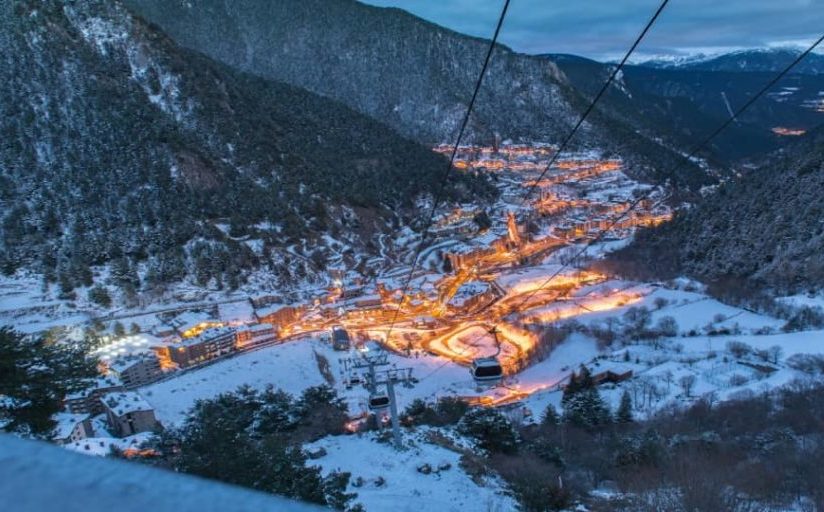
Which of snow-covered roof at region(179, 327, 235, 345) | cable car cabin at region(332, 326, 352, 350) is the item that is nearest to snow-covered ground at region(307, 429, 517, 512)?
cable car cabin at region(332, 326, 352, 350)

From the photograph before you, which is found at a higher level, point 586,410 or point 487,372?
point 487,372

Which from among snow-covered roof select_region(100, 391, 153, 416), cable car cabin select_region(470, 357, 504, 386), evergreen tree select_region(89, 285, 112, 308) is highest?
cable car cabin select_region(470, 357, 504, 386)

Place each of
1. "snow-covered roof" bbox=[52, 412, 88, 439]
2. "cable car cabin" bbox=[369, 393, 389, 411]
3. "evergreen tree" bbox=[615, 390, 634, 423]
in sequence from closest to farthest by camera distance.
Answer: "cable car cabin" bbox=[369, 393, 389, 411]
"snow-covered roof" bbox=[52, 412, 88, 439]
"evergreen tree" bbox=[615, 390, 634, 423]

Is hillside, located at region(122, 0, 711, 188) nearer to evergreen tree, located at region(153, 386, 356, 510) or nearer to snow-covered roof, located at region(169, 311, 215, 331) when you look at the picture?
snow-covered roof, located at region(169, 311, 215, 331)

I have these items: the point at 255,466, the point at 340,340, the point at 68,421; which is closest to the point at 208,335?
the point at 340,340

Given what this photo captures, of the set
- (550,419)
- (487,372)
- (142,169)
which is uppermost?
(142,169)

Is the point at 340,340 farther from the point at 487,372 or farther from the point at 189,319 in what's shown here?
the point at 487,372
